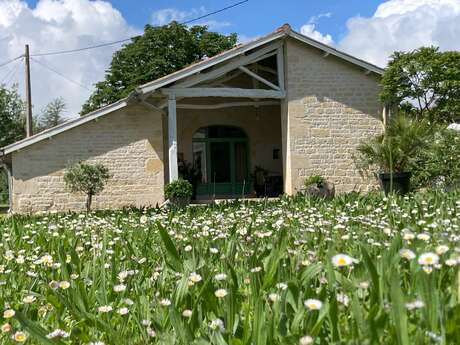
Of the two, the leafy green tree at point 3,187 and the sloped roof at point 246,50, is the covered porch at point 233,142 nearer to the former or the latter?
the sloped roof at point 246,50

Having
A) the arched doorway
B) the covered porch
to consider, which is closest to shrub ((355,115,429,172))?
the covered porch

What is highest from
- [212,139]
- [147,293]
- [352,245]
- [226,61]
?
[226,61]

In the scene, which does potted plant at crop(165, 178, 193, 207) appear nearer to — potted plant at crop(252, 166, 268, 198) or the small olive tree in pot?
the small olive tree in pot

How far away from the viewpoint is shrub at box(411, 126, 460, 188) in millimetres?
11383

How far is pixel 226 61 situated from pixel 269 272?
11.2 meters

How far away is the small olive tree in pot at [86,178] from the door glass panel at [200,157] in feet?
15.2

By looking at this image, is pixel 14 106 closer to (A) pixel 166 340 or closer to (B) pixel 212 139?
(B) pixel 212 139

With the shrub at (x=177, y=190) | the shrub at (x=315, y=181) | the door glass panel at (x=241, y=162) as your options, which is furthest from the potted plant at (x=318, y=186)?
the door glass panel at (x=241, y=162)

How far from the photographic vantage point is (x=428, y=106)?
41.4ft

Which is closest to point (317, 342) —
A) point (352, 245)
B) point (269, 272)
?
point (269, 272)

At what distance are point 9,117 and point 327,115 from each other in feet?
52.8

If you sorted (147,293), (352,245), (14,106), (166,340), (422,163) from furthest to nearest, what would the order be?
(14,106)
(422,163)
(352,245)
(147,293)
(166,340)

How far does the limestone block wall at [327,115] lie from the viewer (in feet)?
43.7

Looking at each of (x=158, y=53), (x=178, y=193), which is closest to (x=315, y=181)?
(x=178, y=193)
